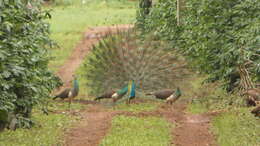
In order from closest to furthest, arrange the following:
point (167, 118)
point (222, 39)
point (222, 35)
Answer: point (167, 118) → point (222, 39) → point (222, 35)

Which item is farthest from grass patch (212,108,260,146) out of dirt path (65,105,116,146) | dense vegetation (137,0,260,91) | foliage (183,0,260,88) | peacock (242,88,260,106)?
dirt path (65,105,116,146)

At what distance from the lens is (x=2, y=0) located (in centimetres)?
789

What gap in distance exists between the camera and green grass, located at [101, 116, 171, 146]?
31.3 feet

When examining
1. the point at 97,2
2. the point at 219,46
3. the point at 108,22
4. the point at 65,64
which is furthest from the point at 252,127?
the point at 97,2

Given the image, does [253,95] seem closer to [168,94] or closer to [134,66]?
[168,94]

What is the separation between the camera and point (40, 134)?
380 inches

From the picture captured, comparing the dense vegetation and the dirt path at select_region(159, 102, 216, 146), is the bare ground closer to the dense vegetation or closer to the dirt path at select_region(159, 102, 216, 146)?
the dirt path at select_region(159, 102, 216, 146)

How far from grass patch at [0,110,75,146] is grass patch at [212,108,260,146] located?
2.34 metres

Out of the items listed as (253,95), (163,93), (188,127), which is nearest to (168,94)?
(163,93)

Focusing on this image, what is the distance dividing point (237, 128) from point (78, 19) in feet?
68.3

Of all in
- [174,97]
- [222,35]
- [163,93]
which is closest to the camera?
[174,97]

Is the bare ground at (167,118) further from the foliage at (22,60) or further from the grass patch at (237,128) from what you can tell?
the foliage at (22,60)

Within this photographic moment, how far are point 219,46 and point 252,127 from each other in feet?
13.7

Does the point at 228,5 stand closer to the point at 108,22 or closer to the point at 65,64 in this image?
the point at 65,64
